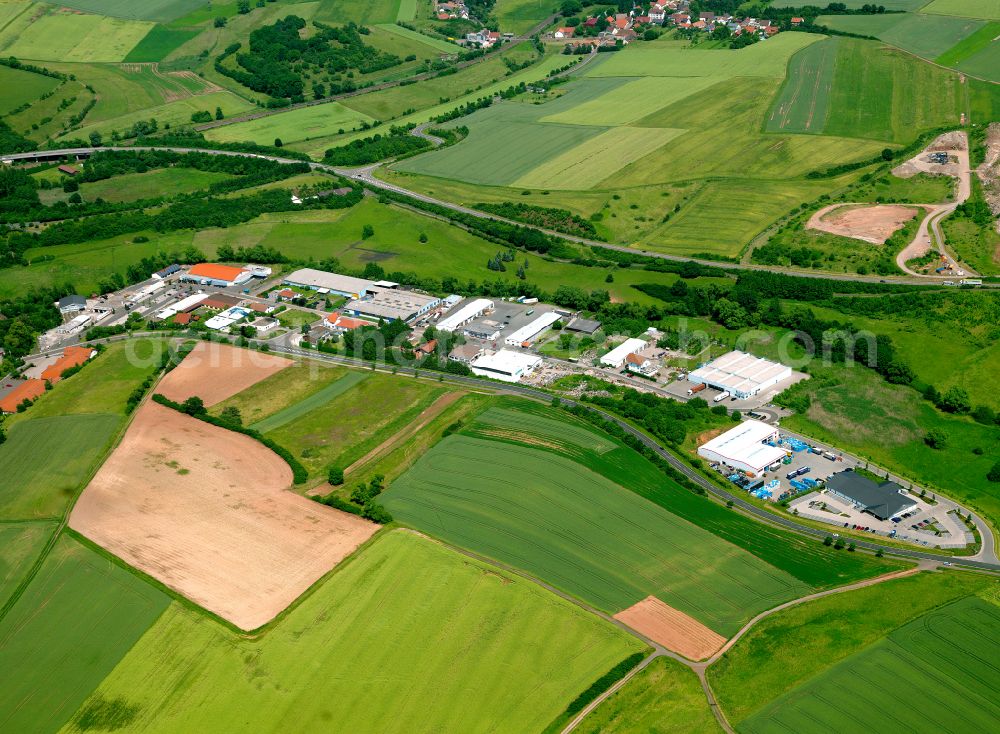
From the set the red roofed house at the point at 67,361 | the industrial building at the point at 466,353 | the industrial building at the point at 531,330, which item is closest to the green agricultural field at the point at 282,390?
the industrial building at the point at 466,353

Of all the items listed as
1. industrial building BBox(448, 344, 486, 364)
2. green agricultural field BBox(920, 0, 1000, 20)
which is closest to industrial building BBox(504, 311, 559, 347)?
industrial building BBox(448, 344, 486, 364)

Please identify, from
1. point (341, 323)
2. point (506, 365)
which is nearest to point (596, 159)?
point (341, 323)

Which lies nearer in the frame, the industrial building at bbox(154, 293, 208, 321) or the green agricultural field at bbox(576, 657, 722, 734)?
the green agricultural field at bbox(576, 657, 722, 734)

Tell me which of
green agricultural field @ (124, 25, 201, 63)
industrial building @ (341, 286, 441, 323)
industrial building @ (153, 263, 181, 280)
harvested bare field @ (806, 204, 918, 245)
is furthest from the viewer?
green agricultural field @ (124, 25, 201, 63)

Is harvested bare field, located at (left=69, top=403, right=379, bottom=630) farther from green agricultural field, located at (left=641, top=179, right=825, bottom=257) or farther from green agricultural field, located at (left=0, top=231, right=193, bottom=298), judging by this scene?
green agricultural field, located at (left=641, top=179, right=825, bottom=257)

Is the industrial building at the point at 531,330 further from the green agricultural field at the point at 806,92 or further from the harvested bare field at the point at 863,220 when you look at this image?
the green agricultural field at the point at 806,92
